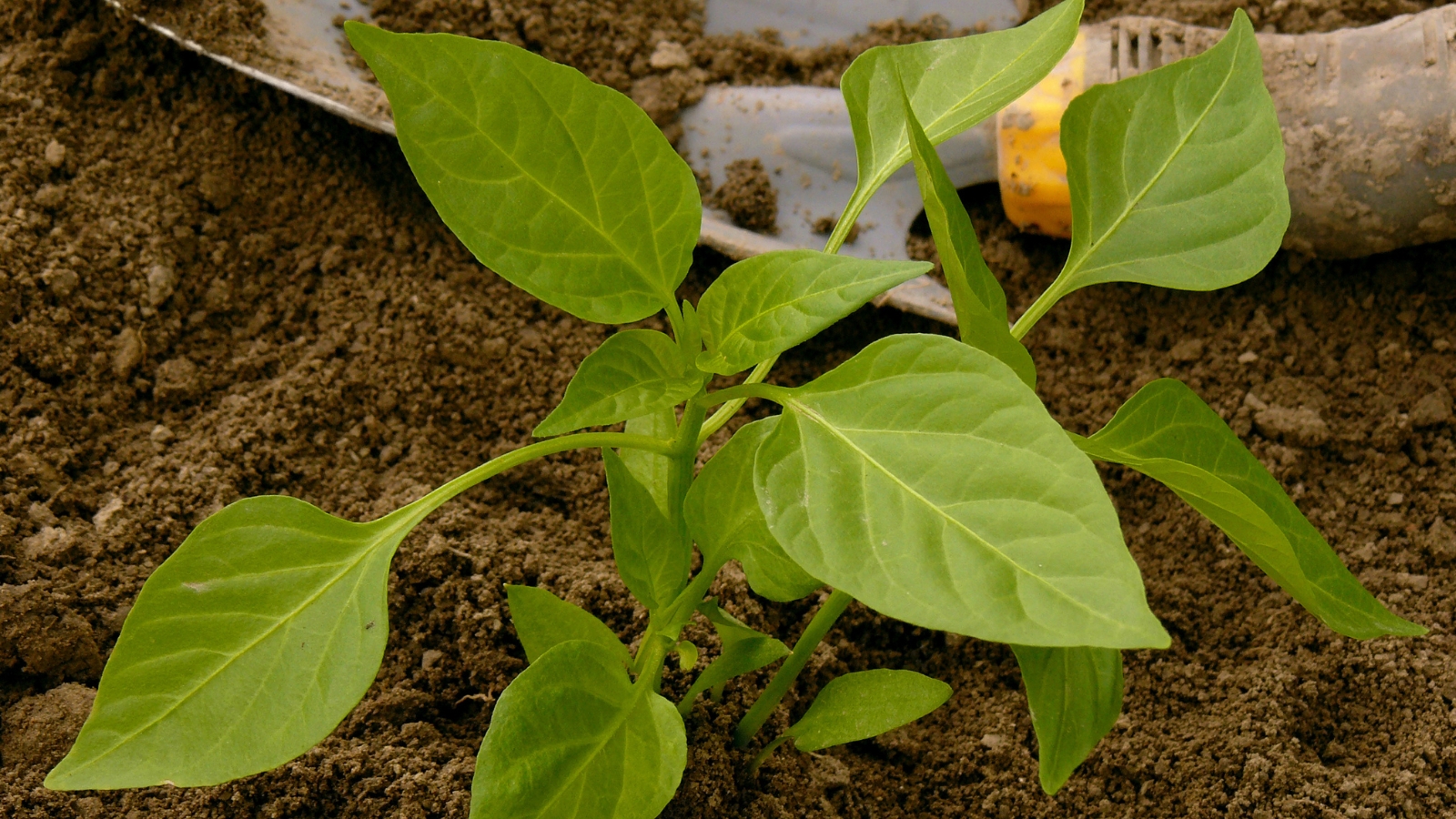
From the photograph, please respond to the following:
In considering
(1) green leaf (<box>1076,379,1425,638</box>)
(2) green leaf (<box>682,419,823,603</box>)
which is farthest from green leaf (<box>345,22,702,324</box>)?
(1) green leaf (<box>1076,379,1425,638</box>)

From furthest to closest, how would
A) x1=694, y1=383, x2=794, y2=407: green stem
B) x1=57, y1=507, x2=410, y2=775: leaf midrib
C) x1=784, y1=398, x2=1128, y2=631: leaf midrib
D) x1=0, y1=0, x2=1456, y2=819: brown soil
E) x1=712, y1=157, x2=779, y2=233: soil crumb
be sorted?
x1=712, y1=157, x2=779, y2=233: soil crumb, x1=0, y1=0, x2=1456, y2=819: brown soil, x1=694, y1=383, x2=794, y2=407: green stem, x1=57, y1=507, x2=410, y2=775: leaf midrib, x1=784, y1=398, x2=1128, y2=631: leaf midrib

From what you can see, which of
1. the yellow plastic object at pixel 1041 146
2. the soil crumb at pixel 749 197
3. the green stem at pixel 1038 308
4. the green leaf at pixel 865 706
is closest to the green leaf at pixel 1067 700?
the green leaf at pixel 865 706

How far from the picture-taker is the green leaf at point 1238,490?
0.79m

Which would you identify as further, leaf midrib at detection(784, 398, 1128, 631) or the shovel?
the shovel

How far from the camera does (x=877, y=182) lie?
1016 mm

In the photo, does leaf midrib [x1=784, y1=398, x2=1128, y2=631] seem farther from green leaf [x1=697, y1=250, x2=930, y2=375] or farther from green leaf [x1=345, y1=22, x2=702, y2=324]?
green leaf [x1=345, y1=22, x2=702, y2=324]

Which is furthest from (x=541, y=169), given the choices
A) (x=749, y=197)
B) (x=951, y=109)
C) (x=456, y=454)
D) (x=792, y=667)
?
(x=749, y=197)

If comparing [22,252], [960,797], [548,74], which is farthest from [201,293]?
[960,797]

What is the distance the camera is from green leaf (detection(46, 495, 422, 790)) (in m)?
0.70

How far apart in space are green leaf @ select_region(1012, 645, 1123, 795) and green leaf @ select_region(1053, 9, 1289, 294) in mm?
354

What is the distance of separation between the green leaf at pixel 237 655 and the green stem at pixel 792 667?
1.29 feet

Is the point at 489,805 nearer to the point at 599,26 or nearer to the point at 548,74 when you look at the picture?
the point at 548,74

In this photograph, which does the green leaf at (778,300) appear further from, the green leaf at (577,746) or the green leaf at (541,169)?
the green leaf at (577,746)

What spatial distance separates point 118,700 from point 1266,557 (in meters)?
0.83
